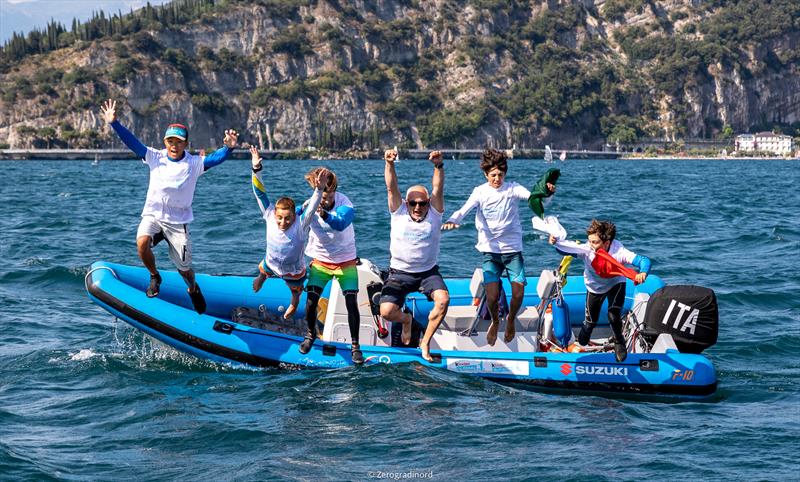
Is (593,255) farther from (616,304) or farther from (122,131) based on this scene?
(122,131)

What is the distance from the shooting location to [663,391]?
1098 centimetres

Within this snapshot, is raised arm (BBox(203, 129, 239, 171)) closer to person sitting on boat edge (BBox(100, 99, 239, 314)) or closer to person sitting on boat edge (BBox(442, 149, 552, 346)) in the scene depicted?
person sitting on boat edge (BBox(100, 99, 239, 314))

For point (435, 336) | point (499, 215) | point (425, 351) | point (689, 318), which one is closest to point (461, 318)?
point (435, 336)

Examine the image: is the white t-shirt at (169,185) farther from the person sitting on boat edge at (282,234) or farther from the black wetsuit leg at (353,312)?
the black wetsuit leg at (353,312)

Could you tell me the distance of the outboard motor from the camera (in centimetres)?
1142

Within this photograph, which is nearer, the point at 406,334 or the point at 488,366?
the point at 488,366

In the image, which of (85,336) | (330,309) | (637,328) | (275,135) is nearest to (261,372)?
(330,309)

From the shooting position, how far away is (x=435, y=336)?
12109 millimetres

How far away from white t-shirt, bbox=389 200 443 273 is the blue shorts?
2.36 ft

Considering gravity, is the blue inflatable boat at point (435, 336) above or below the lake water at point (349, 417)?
above

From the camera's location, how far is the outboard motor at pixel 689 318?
37.5 ft

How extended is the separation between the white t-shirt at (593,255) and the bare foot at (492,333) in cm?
117

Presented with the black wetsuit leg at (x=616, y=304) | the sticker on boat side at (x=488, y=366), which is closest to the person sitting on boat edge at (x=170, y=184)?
the sticker on boat side at (x=488, y=366)

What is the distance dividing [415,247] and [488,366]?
171cm
